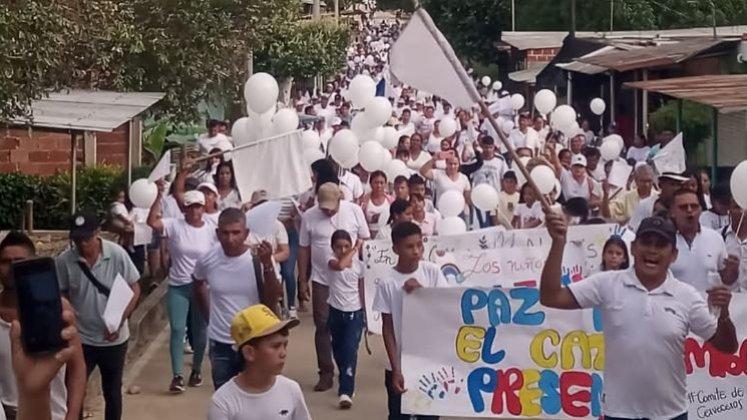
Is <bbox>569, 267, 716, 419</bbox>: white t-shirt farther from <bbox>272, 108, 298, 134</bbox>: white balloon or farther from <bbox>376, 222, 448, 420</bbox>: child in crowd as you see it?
<bbox>272, 108, 298, 134</bbox>: white balloon

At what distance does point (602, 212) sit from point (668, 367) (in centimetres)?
747

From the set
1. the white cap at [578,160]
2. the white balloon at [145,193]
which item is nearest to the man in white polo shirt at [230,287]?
the white balloon at [145,193]

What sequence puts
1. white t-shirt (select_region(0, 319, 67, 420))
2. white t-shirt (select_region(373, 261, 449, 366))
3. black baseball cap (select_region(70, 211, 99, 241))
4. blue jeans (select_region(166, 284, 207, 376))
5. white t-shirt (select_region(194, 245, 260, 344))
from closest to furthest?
white t-shirt (select_region(0, 319, 67, 420))
white t-shirt (select_region(373, 261, 449, 366))
black baseball cap (select_region(70, 211, 99, 241))
white t-shirt (select_region(194, 245, 260, 344))
blue jeans (select_region(166, 284, 207, 376))

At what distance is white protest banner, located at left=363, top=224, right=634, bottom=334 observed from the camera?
35.2ft

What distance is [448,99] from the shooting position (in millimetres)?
6566

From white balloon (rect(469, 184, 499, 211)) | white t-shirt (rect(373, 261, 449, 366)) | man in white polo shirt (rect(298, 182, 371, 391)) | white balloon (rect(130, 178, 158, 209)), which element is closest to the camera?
white t-shirt (rect(373, 261, 449, 366))

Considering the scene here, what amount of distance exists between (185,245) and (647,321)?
18.3 ft

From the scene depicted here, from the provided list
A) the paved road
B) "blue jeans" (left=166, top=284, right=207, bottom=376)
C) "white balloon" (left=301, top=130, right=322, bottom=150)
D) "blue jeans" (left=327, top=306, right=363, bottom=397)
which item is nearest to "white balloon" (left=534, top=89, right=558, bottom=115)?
"white balloon" (left=301, top=130, right=322, bottom=150)

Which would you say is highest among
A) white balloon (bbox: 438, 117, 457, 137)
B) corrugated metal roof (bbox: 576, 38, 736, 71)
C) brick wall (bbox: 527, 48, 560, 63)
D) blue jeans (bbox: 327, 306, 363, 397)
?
brick wall (bbox: 527, 48, 560, 63)

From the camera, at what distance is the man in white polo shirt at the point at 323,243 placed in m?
11.5

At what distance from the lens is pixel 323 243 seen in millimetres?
11750

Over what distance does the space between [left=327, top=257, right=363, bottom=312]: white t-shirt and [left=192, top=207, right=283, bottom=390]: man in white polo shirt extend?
1.95 m

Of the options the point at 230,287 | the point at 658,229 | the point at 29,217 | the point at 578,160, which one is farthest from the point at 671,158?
the point at 29,217

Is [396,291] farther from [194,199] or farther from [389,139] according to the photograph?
[389,139]
